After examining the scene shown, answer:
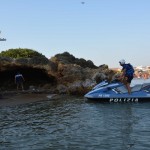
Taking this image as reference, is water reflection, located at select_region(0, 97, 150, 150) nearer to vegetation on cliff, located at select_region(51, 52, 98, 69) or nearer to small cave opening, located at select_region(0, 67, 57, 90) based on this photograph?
small cave opening, located at select_region(0, 67, 57, 90)

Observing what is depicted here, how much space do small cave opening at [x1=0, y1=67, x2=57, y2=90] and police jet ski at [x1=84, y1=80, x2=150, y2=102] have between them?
1159cm

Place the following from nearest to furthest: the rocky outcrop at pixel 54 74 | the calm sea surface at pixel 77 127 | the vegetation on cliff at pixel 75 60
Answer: the calm sea surface at pixel 77 127 → the rocky outcrop at pixel 54 74 → the vegetation on cliff at pixel 75 60

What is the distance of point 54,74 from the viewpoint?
34.5 metres

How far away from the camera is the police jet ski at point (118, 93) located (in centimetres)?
2389

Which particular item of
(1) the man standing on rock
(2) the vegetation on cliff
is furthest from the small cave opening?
(2) the vegetation on cliff

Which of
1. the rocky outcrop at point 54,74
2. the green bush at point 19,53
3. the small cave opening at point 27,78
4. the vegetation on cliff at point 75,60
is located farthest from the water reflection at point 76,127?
the green bush at point 19,53

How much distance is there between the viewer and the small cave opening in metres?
36.2

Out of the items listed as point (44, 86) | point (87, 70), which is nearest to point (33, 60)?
point (44, 86)

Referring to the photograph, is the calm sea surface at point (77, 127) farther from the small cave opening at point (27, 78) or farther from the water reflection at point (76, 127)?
the small cave opening at point (27, 78)

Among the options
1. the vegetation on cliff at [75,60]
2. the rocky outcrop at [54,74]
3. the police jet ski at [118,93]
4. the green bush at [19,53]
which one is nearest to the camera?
the police jet ski at [118,93]

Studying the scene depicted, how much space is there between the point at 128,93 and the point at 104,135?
11046mm

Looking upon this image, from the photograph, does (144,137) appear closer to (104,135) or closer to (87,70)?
(104,135)

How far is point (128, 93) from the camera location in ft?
79.1

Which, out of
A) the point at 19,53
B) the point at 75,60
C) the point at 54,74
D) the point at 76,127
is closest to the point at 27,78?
the point at 54,74
